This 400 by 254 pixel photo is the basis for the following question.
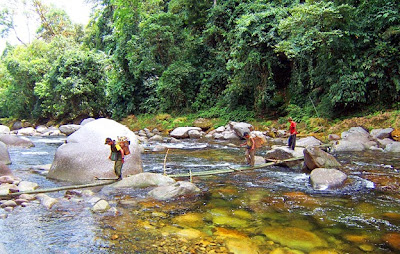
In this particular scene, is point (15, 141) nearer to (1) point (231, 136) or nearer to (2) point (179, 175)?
(2) point (179, 175)

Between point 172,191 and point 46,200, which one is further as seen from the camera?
point 172,191

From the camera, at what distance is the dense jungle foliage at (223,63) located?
13461mm

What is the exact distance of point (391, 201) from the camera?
203 inches

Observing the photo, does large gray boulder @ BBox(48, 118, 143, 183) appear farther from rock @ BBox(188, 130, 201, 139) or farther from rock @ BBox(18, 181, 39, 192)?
rock @ BBox(188, 130, 201, 139)

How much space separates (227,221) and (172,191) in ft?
4.66

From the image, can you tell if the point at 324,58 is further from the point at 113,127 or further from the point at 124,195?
the point at 124,195

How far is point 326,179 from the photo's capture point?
6082 millimetres

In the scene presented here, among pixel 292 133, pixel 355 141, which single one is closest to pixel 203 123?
pixel 355 141

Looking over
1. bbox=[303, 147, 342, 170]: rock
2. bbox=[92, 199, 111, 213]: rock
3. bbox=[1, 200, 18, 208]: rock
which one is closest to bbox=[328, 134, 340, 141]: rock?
bbox=[303, 147, 342, 170]: rock

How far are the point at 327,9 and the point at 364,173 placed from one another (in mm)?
8165

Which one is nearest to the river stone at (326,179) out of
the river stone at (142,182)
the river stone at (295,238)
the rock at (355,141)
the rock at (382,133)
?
the river stone at (295,238)

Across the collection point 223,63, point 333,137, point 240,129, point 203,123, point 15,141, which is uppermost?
point 223,63

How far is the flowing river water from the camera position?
356 centimetres

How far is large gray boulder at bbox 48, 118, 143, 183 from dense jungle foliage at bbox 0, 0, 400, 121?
10124 mm
